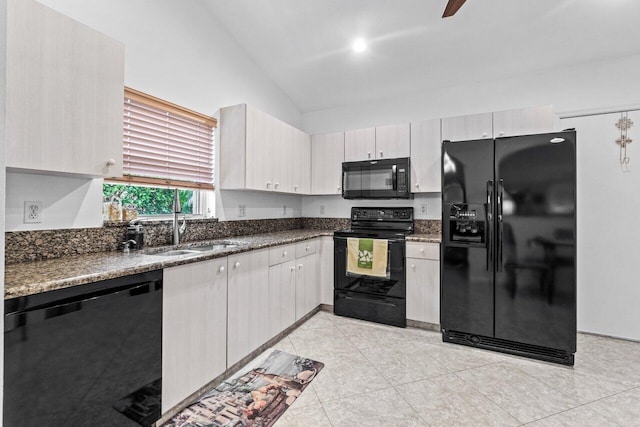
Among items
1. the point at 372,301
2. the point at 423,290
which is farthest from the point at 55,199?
the point at 423,290

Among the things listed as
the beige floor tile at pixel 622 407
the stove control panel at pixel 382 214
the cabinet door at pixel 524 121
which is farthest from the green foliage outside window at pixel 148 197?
the beige floor tile at pixel 622 407

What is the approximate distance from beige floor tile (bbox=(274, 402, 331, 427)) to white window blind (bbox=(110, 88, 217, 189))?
1898 millimetres

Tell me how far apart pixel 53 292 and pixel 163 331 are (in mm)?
581

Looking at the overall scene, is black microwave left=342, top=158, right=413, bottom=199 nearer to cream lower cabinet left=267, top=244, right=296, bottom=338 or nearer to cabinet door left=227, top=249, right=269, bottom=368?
cream lower cabinet left=267, top=244, right=296, bottom=338

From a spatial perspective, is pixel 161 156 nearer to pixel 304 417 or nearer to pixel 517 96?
pixel 304 417

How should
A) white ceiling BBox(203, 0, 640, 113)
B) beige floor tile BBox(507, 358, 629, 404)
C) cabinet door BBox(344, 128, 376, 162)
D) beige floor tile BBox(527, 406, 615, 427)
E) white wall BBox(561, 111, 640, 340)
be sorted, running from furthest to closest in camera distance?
1. cabinet door BBox(344, 128, 376, 162)
2. white wall BBox(561, 111, 640, 340)
3. white ceiling BBox(203, 0, 640, 113)
4. beige floor tile BBox(507, 358, 629, 404)
5. beige floor tile BBox(527, 406, 615, 427)

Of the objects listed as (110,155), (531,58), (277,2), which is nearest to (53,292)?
(110,155)

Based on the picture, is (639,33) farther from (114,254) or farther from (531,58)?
(114,254)

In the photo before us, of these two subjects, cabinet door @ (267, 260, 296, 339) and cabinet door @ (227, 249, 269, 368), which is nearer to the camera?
cabinet door @ (227, 249, 269, 368)

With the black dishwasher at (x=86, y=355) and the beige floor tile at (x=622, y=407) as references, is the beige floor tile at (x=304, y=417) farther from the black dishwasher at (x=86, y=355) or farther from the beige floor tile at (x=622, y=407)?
the beige floor tile at (x=622, y=407)

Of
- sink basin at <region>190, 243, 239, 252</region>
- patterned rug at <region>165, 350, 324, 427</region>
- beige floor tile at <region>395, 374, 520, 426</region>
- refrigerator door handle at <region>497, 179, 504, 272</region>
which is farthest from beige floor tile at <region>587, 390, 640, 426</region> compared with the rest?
sink basin at <region>190, 243, 239, 252</region>

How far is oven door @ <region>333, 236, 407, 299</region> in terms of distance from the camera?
120 inches

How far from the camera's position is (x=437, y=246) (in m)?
2.89

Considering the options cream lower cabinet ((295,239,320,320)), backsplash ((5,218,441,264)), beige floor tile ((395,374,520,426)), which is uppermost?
backsplash ((5,218,441,264))
